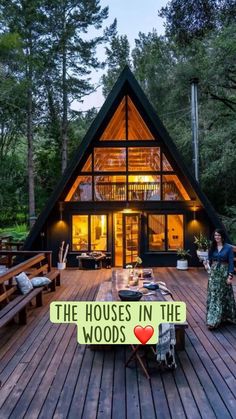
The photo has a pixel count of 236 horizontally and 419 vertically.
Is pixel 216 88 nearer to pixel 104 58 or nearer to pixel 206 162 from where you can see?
pixel 206 162

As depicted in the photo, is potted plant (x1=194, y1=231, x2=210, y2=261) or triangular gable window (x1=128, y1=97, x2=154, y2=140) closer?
potted plant (x1=194, y1=231, x2=210, y2=261)

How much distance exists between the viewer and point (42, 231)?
33.2ft

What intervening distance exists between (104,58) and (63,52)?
779 cm

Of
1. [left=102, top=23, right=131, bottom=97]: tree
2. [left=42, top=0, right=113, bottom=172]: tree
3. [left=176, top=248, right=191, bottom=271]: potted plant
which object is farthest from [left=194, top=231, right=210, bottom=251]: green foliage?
[left=102, top=23, right=131, bottom=97]: tree

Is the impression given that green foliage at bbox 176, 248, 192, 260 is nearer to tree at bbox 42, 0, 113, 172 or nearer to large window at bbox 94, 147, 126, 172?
large window at bbox 94, 147, 126, 172

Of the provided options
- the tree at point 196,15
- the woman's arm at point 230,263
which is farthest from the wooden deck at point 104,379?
the tree at point 196,15

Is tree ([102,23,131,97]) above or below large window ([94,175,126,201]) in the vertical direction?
above

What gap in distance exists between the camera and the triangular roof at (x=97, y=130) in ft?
30.6

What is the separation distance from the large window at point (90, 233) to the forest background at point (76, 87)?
389cm

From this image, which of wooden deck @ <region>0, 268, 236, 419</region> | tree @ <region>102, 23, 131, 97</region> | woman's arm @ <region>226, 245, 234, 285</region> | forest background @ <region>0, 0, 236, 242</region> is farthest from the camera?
tree @ <region>102, 23, 131, 97</region>

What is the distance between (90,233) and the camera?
1009 cm

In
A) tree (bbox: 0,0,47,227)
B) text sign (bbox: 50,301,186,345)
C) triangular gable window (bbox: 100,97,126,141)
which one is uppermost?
tree (bbox: 0,0,47,227)

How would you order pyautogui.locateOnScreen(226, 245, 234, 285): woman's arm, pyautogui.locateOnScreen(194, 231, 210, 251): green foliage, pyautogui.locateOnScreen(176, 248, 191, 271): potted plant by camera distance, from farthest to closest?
pyautogui.locateOnScreen(176, 248, 191, 271): potted plant < pyautogui.locateOnScreen(194, 231, 210, 251): green foliage < pyautogui.locateOnScreen(226, 245, 234, 285): woman's arm

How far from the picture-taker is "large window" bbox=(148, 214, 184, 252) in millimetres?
10031
